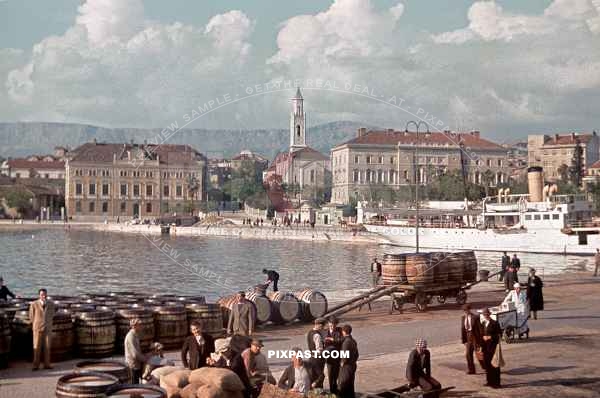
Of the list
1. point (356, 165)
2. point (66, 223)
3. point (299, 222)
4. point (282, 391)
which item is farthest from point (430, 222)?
point (282, 391)

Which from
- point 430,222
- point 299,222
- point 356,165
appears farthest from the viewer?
point 356,165

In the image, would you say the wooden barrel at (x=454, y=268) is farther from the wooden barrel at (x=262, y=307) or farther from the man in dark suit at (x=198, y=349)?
the man in dark suit at (x=198, y=349)

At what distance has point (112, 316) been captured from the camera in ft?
43.3

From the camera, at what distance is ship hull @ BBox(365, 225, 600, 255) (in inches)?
2291

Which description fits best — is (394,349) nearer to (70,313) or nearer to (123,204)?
(70,313)

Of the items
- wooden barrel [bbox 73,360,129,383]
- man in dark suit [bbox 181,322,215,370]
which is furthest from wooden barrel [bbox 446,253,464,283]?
wooden barrel [bbox 73,360,129,383]

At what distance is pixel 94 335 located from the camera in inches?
504

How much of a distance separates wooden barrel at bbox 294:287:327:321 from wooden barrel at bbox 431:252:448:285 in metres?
3.24

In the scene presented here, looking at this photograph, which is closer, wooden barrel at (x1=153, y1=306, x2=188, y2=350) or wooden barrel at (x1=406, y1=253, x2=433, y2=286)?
wooden barrel at (x1=153, y1=306, x2=188, y2=350)

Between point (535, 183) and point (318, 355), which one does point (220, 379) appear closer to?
point (318, 355)

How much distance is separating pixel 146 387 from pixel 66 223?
10327 cm

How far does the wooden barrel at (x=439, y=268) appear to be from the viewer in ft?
61.9

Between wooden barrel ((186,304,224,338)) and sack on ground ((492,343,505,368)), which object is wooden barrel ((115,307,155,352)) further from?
sack on ground ((492,343,505,368))

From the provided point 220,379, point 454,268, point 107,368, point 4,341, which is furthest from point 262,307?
point 220,379
